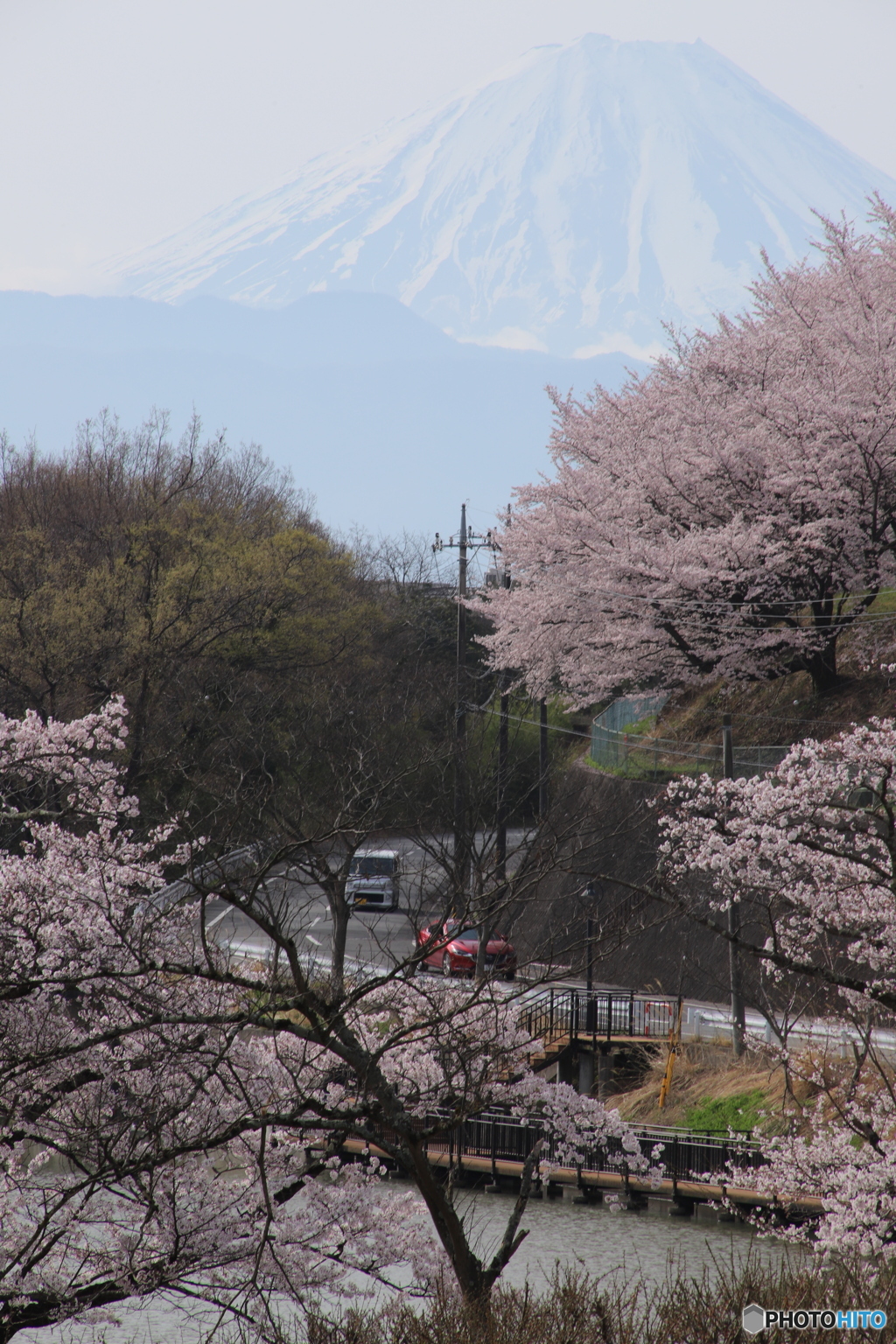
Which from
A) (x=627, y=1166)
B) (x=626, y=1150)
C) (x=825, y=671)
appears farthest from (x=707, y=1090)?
(x=825, y=671)

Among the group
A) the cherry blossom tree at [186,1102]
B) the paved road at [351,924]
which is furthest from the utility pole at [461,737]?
the cherry blossom tree at [186,1102]

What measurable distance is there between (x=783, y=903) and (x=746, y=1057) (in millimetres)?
2955

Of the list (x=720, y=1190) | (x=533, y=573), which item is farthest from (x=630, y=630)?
(x=720, y=1190)

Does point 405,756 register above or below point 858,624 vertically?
below

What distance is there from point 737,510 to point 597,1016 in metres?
11.9

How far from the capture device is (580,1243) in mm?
15531

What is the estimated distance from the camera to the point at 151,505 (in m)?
37.4

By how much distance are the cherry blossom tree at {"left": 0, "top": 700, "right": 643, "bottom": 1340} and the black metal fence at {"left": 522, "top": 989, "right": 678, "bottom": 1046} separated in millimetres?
9202

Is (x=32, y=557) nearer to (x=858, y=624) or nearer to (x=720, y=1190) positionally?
(x=858, y=624)

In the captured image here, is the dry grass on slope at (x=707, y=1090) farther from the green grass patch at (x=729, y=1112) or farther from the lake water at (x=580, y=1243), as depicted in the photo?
the lake water at (x=580, y=1243)

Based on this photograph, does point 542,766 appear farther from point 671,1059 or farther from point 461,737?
point 671,1059

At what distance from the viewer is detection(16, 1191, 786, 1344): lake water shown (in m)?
12.6

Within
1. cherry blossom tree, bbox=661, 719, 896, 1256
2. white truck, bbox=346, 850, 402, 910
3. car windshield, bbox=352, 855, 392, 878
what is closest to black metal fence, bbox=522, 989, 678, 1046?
cherry blossom tree, bbox=661, 719, 896, 1256

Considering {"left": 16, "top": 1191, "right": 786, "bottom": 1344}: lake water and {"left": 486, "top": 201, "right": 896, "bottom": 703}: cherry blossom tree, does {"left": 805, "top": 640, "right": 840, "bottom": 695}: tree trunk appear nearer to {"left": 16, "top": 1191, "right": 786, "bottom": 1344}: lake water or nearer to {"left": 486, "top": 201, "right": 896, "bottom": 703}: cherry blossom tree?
{"left": 486, "top": 201, "right": 896, "bottom": 703}: cherry blossom tree
